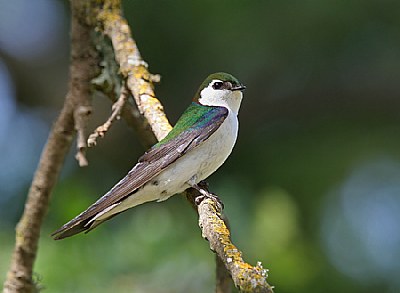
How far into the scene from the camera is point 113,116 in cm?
199

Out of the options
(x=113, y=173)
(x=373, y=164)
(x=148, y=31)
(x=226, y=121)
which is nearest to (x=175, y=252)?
(x=226, y=121)

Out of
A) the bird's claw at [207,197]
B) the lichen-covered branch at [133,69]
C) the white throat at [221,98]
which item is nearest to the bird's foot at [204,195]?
the bird's claw at [207,197]

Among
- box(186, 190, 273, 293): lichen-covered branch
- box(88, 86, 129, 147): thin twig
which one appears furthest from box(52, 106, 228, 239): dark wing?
box(186, 190, 273, 293): lichen-covered branch

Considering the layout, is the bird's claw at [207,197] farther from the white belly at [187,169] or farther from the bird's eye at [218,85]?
the bird's eye at [218,85]

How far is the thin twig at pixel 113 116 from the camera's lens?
6.31ft

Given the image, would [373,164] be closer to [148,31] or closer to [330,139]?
[330,139]

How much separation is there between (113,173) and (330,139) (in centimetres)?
97

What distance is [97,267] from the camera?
2502mm

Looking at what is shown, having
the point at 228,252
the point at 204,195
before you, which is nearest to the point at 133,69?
the point at 204,195

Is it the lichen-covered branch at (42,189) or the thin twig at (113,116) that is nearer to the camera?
the thin twig at (113,116)

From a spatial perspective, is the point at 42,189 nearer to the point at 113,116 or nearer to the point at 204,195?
the point at 113,116

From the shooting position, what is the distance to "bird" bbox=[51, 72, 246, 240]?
2.00 meters

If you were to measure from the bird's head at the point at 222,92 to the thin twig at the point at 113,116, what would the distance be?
395 millimetres

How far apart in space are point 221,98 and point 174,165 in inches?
14.4
